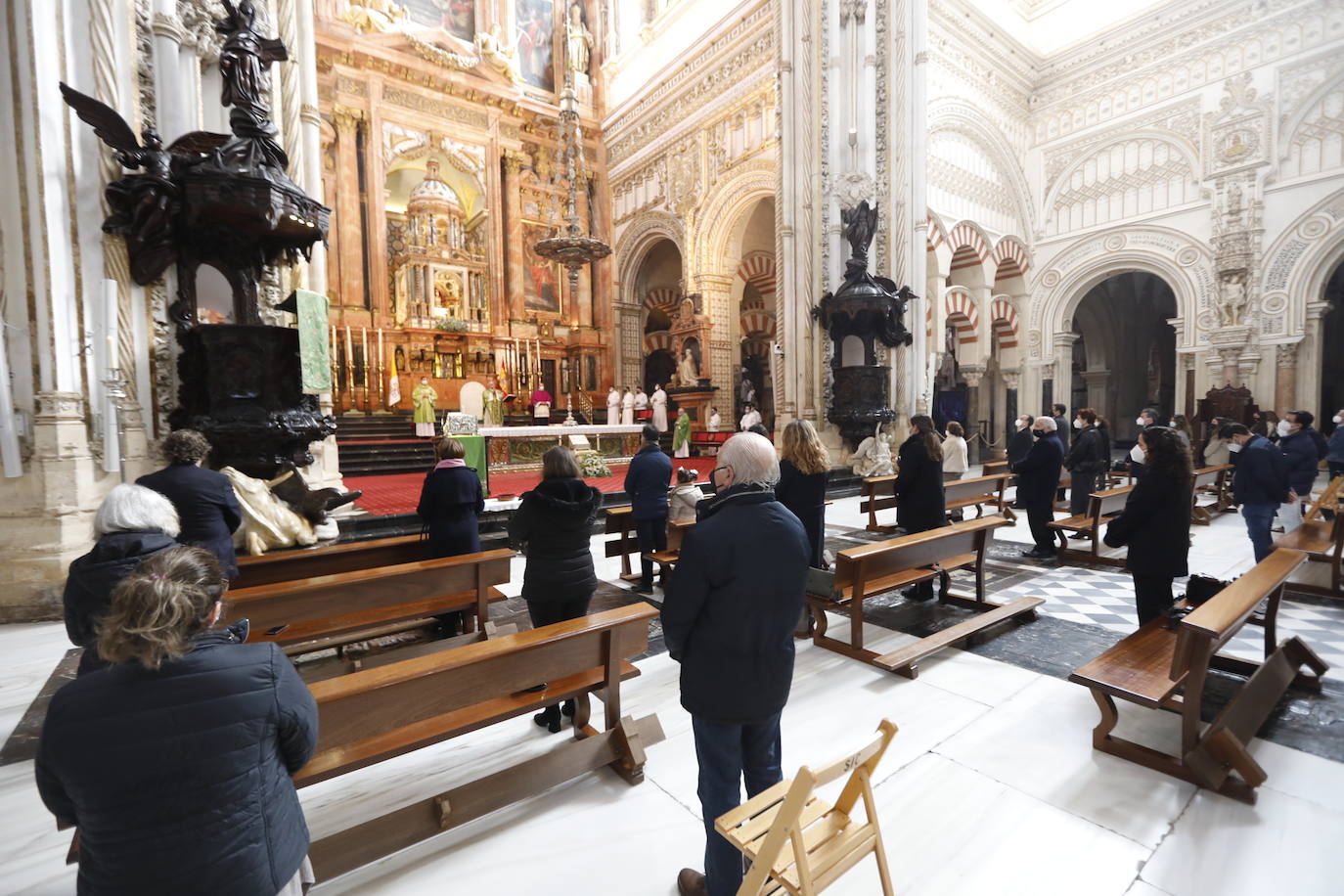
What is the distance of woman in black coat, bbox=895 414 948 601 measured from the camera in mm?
4566

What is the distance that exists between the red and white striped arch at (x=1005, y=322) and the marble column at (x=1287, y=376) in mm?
4846

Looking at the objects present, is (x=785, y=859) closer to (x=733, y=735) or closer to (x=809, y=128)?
(x=733, y=735)

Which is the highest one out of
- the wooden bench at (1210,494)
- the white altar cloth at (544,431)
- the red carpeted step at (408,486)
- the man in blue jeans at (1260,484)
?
the white altar cloth at (544,431)

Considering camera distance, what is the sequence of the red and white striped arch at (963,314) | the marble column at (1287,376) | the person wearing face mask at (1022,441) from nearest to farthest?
the person wearing face mask at (1022,441)
the marble column at (1287,376)
the red and white striped arch at (963,314)

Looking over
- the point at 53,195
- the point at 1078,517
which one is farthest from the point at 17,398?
the point at 1078,517

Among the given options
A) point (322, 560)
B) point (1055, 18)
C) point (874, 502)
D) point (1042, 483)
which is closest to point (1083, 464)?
point (1042, 483)

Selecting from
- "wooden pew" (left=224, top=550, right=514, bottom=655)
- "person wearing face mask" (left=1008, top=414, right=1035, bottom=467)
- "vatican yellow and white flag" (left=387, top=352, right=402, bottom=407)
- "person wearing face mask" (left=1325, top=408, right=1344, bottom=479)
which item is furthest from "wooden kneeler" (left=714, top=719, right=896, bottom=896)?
"vatican yellow and white flag" (left=387, top=352, right=402, bottom=407)

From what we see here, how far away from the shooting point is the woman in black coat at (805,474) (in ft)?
11.7

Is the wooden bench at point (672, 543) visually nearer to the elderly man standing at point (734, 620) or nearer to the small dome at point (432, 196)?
the elderly man standing at point (734, 620)

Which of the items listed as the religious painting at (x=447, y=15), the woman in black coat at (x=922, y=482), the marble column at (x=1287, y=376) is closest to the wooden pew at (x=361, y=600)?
the woman in black coat at (x=922, y=482)

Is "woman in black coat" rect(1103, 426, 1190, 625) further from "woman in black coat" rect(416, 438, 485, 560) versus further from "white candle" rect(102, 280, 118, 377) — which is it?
"white candle" rect(102, 280, 118, 377)

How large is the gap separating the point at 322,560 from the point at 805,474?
315cm

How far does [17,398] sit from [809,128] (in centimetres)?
1118

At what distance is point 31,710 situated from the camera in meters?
3.03
